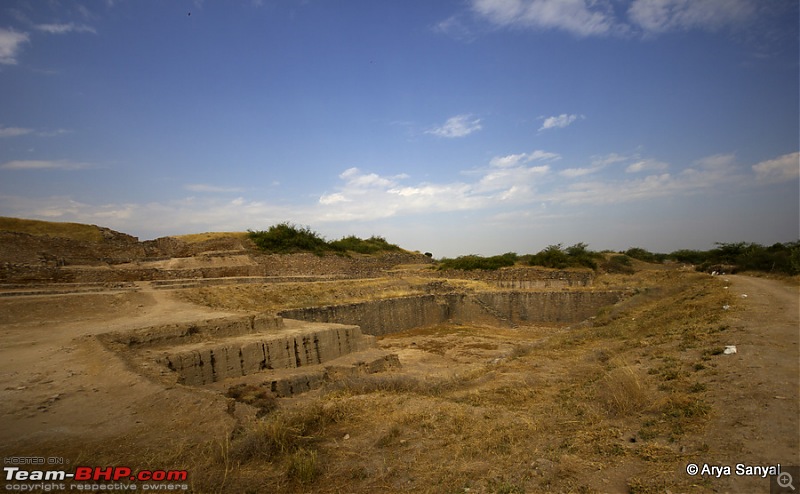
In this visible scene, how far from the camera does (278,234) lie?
33.2 meters

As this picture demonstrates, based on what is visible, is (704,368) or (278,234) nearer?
(704,368)

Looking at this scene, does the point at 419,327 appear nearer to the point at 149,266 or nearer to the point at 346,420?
the point at 149,266

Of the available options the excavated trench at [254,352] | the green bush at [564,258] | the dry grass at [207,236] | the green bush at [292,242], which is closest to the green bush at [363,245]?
the green bush at [292,242]

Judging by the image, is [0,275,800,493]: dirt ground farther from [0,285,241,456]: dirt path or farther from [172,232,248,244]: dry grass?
[172,232,248,244]: dry grass

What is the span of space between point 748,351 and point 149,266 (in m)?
24.9

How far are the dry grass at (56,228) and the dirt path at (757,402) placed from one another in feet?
97.8

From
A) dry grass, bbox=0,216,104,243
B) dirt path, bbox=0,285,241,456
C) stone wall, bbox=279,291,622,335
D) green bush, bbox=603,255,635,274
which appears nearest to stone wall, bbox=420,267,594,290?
stone wall, bbox=279,291,622,335

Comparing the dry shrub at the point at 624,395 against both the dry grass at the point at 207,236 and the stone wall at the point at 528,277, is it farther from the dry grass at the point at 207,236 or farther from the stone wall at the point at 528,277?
the dry grass at the point at 207,236

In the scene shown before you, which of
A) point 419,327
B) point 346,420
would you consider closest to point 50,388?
point 346,420

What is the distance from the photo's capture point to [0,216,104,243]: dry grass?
24.1m

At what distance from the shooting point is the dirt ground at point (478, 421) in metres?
3.40

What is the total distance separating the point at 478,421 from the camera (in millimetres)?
5043

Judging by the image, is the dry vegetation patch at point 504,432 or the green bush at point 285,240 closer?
the dry vegetation patch at point 504,432

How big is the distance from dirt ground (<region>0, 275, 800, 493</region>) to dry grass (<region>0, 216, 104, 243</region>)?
2095 cm
